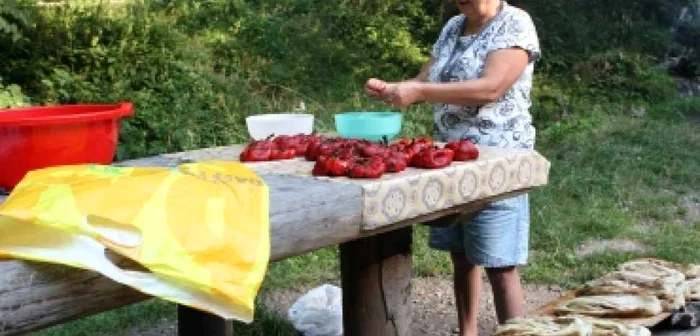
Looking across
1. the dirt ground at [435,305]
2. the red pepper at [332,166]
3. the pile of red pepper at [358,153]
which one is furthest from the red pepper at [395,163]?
the dirt ground at [435,305]

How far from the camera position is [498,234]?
9.82ft

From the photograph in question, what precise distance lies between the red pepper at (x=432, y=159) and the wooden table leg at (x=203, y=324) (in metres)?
0.96

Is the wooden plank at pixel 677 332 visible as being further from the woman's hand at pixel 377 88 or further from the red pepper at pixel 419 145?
the woman's hand at pixel 377 88

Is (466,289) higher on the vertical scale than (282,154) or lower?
lower

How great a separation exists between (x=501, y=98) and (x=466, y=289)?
761mm

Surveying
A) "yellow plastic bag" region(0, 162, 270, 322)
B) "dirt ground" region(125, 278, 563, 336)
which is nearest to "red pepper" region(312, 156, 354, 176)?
"yellow plastic bag" region(0, 162, 270, 322)

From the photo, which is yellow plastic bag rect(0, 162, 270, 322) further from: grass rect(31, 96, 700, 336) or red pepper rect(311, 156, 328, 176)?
grass rect(31, 96, 700, 336)

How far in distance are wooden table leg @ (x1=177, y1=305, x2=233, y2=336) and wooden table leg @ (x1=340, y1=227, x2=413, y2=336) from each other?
410 millimetres

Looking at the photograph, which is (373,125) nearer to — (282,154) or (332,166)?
(282,154)

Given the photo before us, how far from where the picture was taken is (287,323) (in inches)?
162

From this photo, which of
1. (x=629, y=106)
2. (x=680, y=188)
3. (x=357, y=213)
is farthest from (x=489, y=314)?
(x=629, y=106)

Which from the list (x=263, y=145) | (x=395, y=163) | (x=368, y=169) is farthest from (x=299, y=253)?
(x=263, y=145)

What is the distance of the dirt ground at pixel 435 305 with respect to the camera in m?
4.27

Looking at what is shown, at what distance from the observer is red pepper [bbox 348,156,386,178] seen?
231 cm
